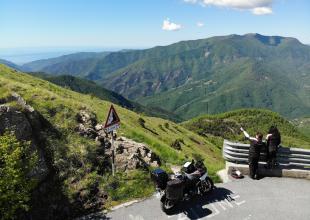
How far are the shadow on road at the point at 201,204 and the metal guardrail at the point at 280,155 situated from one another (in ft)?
7.86

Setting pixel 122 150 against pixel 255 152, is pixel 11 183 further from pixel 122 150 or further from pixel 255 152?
pixel 255 152

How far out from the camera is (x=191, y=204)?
15172 mm

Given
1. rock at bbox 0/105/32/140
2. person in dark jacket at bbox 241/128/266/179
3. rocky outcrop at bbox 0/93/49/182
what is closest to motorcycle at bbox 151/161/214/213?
person in dark jacket at bbox 241/128/266/179

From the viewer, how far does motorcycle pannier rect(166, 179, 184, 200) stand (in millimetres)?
13906

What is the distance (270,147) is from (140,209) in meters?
7.11

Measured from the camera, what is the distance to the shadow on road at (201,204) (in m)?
14.3

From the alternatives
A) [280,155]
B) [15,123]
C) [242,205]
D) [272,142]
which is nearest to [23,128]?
[15,123]

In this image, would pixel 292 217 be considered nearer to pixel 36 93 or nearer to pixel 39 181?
pixel 39 181

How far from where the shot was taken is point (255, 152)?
17.1 meters

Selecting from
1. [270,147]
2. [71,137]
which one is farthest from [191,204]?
[71,137]

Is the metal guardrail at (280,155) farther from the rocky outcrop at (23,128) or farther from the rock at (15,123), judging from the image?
the rock at (15,123)

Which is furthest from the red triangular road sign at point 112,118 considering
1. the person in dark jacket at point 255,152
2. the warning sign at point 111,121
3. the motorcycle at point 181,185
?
the person in dark jacket at point 255,152

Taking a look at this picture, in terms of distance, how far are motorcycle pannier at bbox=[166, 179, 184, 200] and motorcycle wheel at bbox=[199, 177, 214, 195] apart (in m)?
2.04

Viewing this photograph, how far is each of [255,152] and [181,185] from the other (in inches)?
192
